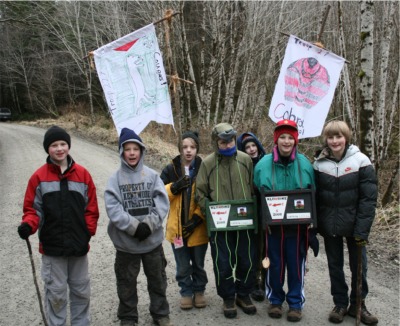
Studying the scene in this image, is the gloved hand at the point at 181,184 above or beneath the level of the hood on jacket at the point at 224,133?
beneath

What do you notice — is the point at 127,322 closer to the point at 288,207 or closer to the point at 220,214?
the point at 220,214

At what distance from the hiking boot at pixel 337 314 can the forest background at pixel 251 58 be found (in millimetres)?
2138

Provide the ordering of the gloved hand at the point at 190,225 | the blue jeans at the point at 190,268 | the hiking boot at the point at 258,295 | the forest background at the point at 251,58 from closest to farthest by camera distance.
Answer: the gloved hand at the point at 190,225
the blue jeans at the point at 190,268
the hiking boot at the point at 258,295
the forest background at the point at 251,58

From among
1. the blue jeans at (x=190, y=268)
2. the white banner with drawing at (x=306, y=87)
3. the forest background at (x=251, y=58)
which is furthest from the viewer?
the forest background at (x=251, y=58)

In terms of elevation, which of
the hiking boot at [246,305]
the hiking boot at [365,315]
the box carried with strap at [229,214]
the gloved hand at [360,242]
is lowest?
the hiking boot at [365,315]

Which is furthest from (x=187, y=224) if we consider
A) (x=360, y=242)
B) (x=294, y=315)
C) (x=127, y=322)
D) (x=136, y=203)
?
(x=360, y=242)

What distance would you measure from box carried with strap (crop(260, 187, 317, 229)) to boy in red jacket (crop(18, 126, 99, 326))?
5.39 feet

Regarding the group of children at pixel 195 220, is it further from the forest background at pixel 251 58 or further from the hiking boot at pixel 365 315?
the forest background at pixel 251 58

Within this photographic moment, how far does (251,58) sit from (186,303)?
14.3m

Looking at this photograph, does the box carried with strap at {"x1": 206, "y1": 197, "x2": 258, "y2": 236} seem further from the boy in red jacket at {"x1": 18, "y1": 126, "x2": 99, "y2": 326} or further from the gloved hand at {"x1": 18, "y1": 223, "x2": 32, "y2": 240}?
the gloved hand at {"x1": 18, "y1": 223, "x2": 32, "y2": 240}

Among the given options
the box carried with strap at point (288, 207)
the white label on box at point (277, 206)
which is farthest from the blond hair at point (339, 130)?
the white label on box at point (277, 206)

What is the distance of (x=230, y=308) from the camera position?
3.94 metres

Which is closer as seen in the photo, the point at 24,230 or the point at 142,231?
the point at 24,230

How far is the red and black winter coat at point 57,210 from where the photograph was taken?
3.38 metres
